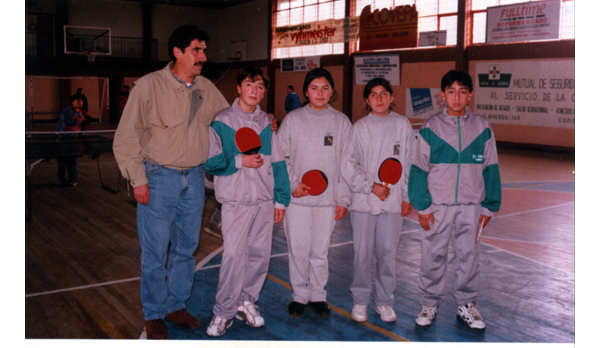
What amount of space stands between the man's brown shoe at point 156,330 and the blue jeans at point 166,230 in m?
0.04

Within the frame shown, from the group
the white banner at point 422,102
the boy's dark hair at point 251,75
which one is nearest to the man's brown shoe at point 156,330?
the boy's dark hair at point 251,75

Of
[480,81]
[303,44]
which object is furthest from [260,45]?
[480,81]

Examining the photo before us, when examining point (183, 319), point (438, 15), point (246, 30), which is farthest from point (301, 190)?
point (246, 30)

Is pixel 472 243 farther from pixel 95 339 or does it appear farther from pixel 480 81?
pixel 480 81

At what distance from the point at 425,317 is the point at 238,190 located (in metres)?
1.65

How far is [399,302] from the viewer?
14.4 ft

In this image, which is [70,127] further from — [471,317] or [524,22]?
[524,22]

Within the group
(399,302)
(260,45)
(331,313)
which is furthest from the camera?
(260,45)

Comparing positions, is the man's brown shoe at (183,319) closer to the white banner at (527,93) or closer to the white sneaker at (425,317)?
the white sneaker at (425,317)

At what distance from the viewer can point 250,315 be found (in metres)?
3.83

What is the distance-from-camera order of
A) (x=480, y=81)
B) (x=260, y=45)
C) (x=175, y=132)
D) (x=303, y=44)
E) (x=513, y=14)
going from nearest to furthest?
(x=175, y=132), (x=513, y=14), (x=480, y=81), (x=303, y=44), (x=260, y=45)

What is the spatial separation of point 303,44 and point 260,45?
3.60m

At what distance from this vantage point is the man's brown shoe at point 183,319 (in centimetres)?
375

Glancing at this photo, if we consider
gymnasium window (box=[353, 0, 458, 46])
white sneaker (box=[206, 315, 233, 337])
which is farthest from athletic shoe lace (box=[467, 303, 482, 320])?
gymnasium window (box=[353, 0, 458, 46])
